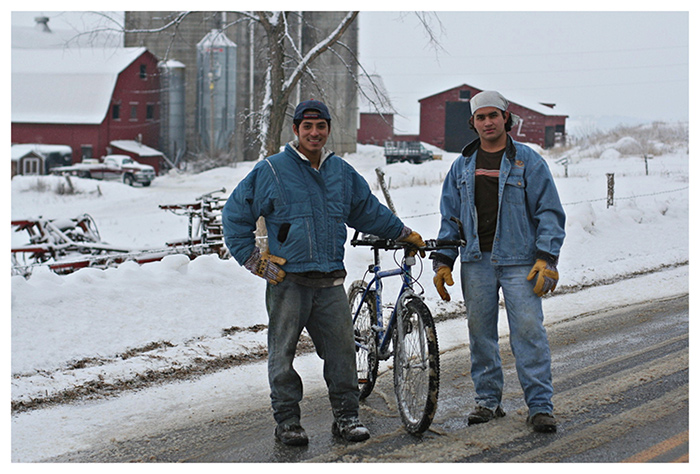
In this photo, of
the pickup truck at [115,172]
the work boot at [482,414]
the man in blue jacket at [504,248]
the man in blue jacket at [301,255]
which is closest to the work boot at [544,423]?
the man in blue jacket at [504,248]

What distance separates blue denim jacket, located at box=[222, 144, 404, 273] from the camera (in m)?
4.79

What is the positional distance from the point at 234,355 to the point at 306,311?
7.47 ft

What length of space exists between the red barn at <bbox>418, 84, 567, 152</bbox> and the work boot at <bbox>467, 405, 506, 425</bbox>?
1178 inches

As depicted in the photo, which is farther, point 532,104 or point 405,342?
point 532,104

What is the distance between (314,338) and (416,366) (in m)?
0.68

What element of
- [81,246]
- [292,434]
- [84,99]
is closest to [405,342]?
[292,434]

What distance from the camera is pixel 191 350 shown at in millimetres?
7066

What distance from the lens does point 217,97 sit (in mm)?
47438

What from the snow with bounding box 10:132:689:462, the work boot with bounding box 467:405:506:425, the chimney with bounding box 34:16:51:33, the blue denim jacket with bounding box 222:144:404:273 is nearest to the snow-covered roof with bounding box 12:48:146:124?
the chimney with bounding box 34:16:51:33

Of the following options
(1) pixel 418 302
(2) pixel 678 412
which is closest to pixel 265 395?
(1) pixel 418 302

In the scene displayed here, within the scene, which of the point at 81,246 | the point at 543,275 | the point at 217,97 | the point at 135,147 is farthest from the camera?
the point at 217,97

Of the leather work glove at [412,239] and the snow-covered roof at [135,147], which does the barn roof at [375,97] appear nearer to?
the leather work glove at [412,239]

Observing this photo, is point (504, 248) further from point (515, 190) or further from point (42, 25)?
point (42, 25)

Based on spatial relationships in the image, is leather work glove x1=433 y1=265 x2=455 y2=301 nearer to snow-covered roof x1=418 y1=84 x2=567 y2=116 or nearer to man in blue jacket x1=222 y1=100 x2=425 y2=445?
man in blue jacket x1=222 y1=100 x2=425 y2=445
